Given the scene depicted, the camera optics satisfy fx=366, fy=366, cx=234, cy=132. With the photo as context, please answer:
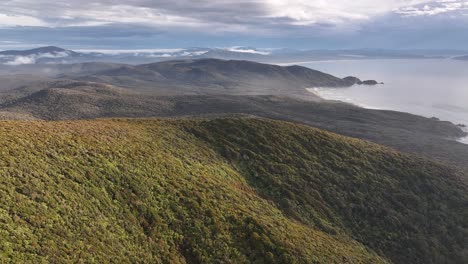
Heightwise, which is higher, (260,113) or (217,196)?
(217,196)

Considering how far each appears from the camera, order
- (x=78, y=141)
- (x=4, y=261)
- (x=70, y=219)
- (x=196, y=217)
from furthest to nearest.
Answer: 1. (x=78, y=141)
2. (x=196, y=217)
3. (x=70, y=219)
4. (x=4, y=261)

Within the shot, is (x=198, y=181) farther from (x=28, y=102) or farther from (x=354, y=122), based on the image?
(x=28, y=102)

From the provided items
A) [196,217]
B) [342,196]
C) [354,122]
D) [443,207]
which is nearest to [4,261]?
[196,217]

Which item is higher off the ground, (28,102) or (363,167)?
(363,167)

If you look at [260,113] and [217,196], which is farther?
[260,113]

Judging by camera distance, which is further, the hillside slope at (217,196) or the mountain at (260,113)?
the mountain at (260,113)

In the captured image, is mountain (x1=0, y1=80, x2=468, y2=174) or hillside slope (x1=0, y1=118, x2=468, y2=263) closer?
hillside slope (x1=0, y1=118, x2=468, y2=263)

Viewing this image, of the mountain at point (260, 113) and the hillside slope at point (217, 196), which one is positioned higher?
the hillside slope at point (217, 196)

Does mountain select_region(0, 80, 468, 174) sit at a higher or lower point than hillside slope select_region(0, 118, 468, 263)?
lower
